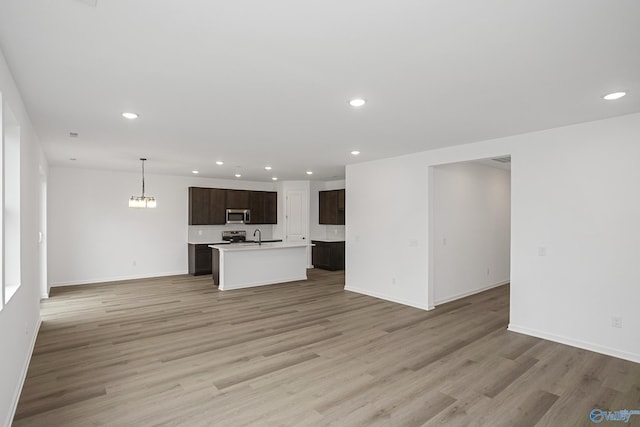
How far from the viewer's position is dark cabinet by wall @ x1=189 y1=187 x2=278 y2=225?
866 cm

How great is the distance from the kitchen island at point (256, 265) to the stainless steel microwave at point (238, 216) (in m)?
1.84

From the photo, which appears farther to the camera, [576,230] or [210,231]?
[210,231]

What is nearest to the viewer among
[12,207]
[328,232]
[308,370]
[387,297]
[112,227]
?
[12,207]

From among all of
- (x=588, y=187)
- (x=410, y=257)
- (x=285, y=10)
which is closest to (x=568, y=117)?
(x=588, y=187)

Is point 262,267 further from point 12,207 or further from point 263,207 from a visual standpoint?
point 12,207

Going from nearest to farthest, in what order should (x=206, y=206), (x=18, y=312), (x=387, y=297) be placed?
1. (x=18, y=312)
2. (x=387, y=297)
3. (x=206, y=206)

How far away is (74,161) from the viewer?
6.43 meters

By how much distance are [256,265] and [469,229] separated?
431 centimetres

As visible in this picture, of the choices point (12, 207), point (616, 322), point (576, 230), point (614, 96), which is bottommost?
point (616, 322)

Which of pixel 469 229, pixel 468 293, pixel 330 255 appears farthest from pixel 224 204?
pixel 468 293

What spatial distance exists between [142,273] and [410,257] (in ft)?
20.8

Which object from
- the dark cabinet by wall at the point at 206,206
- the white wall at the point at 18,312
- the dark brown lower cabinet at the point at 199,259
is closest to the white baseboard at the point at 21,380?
the white wall at the point at 18,312

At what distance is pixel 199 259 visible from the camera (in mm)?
8430

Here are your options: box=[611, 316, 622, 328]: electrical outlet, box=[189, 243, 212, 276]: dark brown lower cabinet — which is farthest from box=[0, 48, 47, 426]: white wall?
box=[611, 316, 622, 328]: electrical outlet
